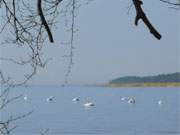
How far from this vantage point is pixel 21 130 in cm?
2106

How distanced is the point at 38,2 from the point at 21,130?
1861cm

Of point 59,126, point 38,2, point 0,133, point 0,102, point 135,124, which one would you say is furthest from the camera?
point 135,124

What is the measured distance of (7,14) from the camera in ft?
9.82

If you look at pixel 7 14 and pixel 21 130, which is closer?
pixel 7 14

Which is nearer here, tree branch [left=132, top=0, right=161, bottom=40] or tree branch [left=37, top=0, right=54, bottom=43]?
tree branch [left=132, top=0, right=161, bottom=40]

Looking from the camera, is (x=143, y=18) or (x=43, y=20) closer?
(x=143, y=18)

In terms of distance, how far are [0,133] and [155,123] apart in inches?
912

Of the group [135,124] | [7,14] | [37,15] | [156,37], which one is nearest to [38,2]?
[37,15]

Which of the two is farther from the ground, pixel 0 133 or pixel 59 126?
pixel 0 133

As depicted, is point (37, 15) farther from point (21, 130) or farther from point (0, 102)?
point (21, 130)

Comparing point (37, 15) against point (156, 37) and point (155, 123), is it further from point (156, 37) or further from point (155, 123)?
point (155, 123)

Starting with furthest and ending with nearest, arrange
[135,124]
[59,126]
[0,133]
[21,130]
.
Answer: [135,124] < [59,126] < [21,130] < [0,133]

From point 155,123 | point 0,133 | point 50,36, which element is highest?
point 50,36

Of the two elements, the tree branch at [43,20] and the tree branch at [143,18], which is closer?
the tree branch at [143,18]
